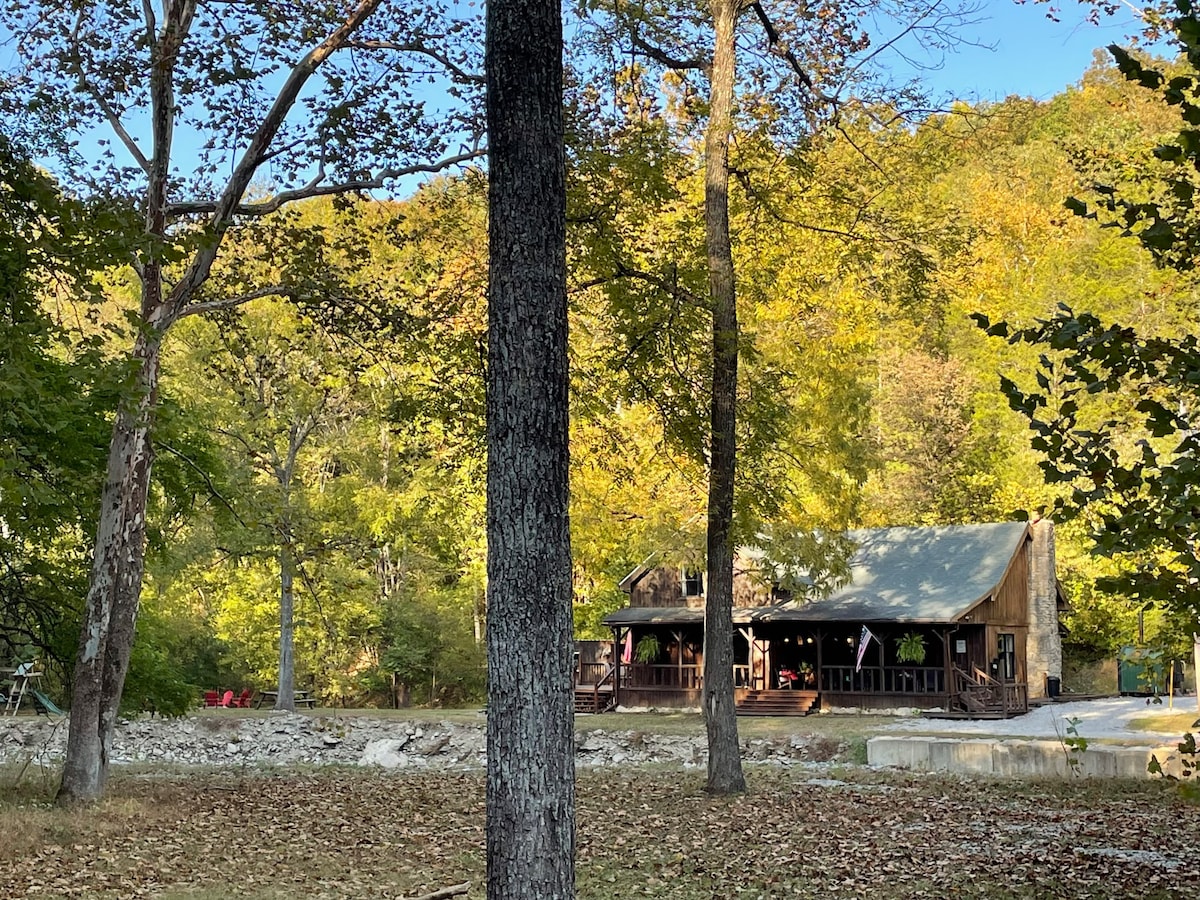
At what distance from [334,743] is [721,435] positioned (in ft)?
53.4

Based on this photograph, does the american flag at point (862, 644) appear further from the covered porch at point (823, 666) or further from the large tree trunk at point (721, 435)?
the large tree trunk at point (721, 435)

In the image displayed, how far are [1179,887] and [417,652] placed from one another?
2940cm

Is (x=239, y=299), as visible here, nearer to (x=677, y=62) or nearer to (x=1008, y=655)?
(x=677, y=62)

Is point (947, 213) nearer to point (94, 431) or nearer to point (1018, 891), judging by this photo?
point (1018, 891)

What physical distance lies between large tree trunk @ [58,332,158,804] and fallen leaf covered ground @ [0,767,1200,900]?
51cm

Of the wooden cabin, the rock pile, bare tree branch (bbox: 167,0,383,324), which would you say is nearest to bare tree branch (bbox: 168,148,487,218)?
bare tree branch (bbox: 167,0,383,324)

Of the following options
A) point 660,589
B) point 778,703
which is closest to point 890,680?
point 778,703

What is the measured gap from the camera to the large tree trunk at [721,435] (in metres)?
13.9

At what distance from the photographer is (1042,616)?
33.2m

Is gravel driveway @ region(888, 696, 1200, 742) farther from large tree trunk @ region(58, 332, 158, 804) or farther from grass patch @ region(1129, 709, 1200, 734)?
large tree trunk @ region(58, 332, 158, 804)

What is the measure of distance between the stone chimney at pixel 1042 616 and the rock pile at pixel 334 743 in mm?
14117

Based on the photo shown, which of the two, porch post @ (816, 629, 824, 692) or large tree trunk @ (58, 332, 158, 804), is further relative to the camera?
porch post @ (816, 629, 824, 692)

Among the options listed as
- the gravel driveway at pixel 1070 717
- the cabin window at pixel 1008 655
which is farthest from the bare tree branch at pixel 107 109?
the cabin window at pixel 1008 655

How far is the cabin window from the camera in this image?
30.6 metres
